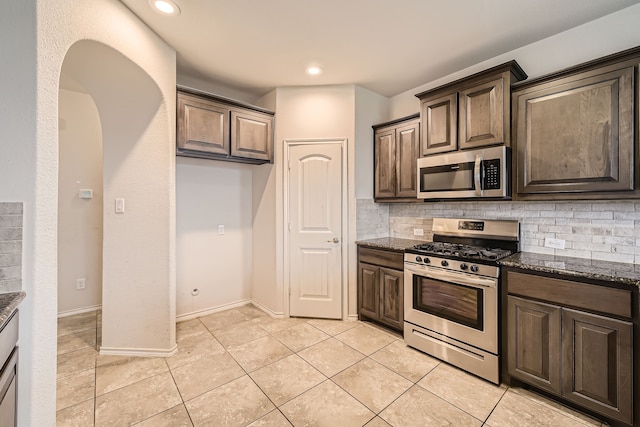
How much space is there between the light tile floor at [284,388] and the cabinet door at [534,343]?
0.17 m

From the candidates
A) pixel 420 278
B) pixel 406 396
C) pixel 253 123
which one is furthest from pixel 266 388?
pixel 253 123

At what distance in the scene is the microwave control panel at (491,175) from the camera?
2225 millimetres

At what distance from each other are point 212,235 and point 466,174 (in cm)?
291

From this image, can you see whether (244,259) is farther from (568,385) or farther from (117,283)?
(568,385)

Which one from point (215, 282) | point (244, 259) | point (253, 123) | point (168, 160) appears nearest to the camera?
point (168, 160)

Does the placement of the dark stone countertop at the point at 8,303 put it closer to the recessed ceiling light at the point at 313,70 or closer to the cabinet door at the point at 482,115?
the recessed ceiling light at the point at 313,70

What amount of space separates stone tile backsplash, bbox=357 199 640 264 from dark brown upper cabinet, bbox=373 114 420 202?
1.78ft

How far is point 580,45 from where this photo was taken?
216 centimetres

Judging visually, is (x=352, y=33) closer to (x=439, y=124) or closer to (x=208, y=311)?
(x=439, y=124)

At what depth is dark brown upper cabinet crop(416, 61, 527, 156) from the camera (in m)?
2.22

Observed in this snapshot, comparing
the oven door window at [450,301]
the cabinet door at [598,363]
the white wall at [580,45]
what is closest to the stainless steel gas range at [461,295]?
the oven door window at [450,301]

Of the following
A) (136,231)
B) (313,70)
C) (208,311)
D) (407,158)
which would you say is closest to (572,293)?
(407,158)

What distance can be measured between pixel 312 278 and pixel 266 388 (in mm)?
1381

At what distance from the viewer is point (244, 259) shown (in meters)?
3.65
